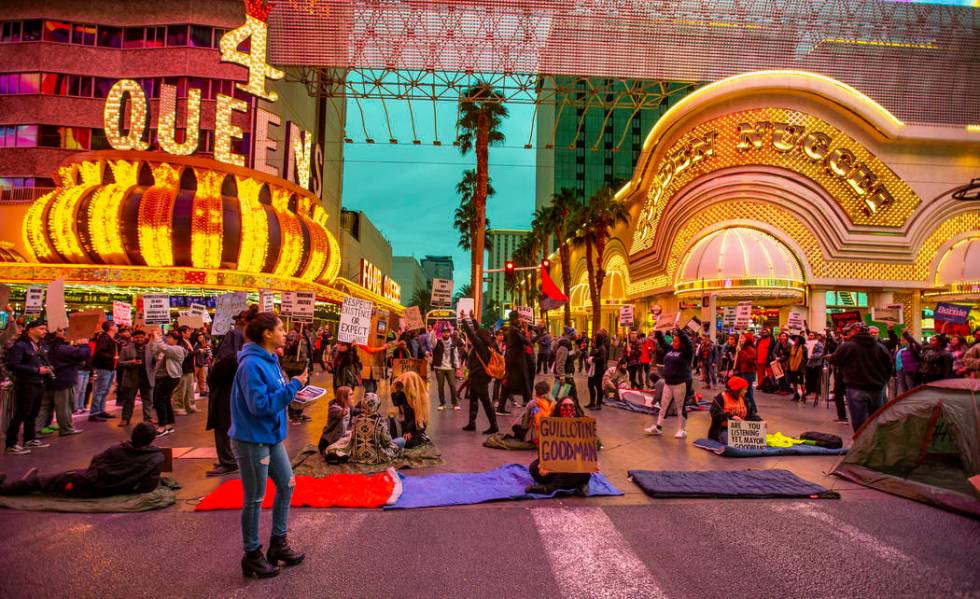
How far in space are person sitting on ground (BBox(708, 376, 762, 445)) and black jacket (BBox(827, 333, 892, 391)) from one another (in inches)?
60.5

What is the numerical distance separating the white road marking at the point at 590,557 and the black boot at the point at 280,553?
1968 millimetres

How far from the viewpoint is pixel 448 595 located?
376cm

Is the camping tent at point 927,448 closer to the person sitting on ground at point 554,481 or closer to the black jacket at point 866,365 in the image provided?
the black jacket at point 866,365

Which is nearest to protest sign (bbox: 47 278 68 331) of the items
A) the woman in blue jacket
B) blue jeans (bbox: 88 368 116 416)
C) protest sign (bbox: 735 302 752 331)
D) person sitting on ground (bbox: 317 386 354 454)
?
blue jeans (bbox: 88 368 116 416)

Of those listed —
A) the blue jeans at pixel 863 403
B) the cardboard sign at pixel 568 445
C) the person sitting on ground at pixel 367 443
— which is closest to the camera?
the cardboard sign at pixel 568 445

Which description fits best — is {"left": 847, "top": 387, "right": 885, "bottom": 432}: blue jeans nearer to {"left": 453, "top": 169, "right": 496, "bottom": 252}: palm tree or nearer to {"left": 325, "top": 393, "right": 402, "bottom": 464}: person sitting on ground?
{"left": 325, "top": 393, "right": 402, "bottom": 464}: person sitting on ground

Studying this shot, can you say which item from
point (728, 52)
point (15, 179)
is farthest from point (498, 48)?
point (15, 179)

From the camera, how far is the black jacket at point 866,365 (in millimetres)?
8547

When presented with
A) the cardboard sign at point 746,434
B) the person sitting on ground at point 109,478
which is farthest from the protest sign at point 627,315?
the person sitting on ground at point 109,478

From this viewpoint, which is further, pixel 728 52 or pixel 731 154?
pixel 731 154

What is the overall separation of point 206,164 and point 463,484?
2810cm

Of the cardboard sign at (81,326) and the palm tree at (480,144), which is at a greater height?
the palm tree at (480,144)

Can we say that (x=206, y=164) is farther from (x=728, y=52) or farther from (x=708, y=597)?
(x=708, y=597)

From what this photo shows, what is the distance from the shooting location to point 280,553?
4.16 m
